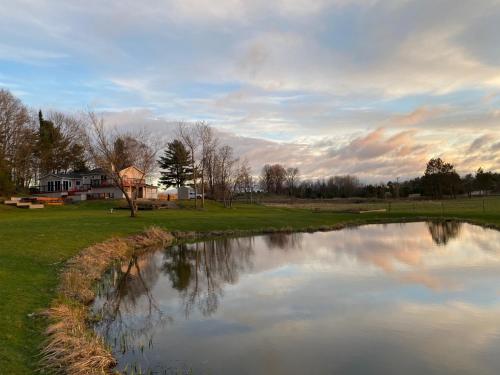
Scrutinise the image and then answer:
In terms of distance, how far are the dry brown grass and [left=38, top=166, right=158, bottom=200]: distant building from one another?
4646 centimetres

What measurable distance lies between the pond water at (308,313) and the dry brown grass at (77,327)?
1.80 ft

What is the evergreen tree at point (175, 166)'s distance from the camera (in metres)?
84.8

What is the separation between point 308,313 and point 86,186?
2559 inches

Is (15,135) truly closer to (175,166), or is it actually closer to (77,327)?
(175,166)

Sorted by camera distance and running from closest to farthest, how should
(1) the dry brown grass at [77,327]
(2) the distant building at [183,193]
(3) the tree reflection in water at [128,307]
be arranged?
(1) the dry brown grass at [77,327] < (3) the tree reflection in water at [128,307] < (2) the distant building at [183,193]

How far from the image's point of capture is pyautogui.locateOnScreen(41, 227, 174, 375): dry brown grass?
7.73m

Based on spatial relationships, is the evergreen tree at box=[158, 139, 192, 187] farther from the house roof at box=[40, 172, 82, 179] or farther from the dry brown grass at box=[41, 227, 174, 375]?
the dry brown grass at box=[41, 227, 174, 375]

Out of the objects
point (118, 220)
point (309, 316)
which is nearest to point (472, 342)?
point (309, 316)

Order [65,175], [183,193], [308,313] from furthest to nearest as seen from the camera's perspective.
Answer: [183,193], [65,175], [308,313]

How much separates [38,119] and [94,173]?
1405cm

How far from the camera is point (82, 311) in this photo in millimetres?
12070

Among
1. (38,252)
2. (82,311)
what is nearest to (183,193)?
(38,252)

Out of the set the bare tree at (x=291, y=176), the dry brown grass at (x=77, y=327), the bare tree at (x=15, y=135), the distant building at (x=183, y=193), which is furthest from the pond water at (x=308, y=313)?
the bare tree at (x=291, y=176)

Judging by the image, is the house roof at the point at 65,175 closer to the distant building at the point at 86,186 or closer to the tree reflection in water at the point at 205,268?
the distant building at the point at 86,186
